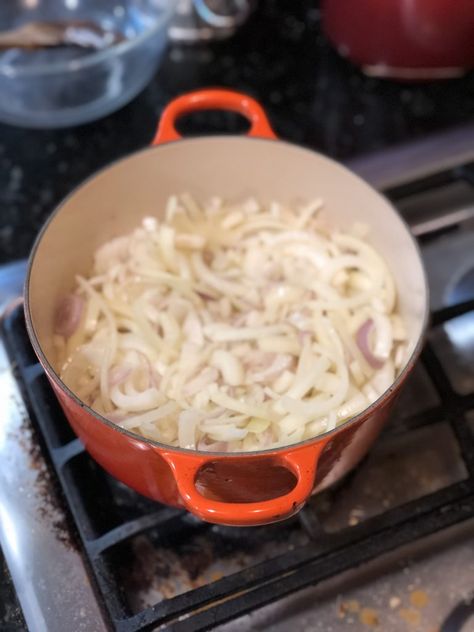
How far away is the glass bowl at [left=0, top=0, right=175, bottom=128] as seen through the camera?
40.0 inches

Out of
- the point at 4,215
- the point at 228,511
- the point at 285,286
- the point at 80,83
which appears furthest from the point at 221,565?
the point at 80,83

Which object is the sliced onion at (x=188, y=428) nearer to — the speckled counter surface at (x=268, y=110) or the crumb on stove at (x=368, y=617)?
the crumb on stove at (x=368, y=617)

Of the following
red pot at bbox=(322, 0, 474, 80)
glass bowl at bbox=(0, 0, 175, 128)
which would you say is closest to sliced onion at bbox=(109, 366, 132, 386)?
glass bowl at bbox=(0, 0, 175, 128)

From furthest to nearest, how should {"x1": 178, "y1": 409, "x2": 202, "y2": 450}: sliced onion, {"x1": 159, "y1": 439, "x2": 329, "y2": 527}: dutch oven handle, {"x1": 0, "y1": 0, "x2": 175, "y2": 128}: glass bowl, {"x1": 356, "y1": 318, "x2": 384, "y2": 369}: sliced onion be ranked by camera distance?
{"x1": 0, "y1": 0, "x2": 175, "y2": 128}: glass bowl → {"x1": 356, "y1": 318, "x2": 384, "y2": 369}: sliced onion → {"x1": 178, "y1": 409, "x2": 202, "y2": 450}: sliced onion → {"x1": 159, "y1": 439, "x2": 329, "y2": 527}: dutch oven handle

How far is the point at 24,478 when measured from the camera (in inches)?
29.3

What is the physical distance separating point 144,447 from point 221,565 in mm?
204

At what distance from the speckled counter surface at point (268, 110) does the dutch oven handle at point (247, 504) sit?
0.50 m

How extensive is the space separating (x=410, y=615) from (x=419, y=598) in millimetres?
18

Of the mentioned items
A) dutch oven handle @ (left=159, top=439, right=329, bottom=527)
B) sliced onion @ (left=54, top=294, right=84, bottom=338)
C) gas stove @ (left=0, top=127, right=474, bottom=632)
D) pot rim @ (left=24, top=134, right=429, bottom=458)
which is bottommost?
gas stove @ (left=0, top=127, right=474, bottom=632)

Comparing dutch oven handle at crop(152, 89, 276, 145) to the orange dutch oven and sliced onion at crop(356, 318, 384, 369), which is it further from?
sliced onion at crop(356, 318, 384, 369)

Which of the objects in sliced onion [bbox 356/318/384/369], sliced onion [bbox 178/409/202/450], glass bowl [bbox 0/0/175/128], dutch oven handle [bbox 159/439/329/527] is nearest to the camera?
dutch oven handle [bbox 159/439/329/527]

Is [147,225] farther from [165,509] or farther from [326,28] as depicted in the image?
[326,28]

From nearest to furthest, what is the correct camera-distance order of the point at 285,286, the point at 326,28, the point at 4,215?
1. the point at 285,286
2. the point at 4,215
3. the point at 326,28

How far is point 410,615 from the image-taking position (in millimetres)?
700
